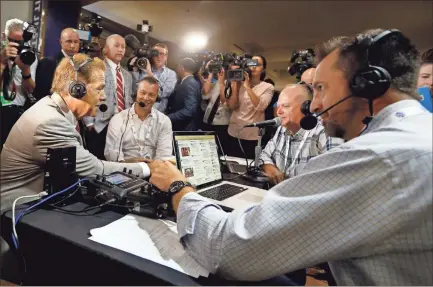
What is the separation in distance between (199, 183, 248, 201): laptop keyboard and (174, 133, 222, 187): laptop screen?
5cm

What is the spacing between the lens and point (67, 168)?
0.87 meters

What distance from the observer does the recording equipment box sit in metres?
0.81

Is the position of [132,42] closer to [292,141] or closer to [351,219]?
[292,141]

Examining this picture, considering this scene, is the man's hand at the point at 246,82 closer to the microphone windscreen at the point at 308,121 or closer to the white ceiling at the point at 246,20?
the white ceiling at the point at 246,20

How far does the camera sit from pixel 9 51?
1.70m

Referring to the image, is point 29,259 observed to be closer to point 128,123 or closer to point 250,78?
point 128,123

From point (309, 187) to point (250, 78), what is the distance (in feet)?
7.19

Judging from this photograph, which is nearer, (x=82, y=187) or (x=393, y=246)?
(x=393, y=246)

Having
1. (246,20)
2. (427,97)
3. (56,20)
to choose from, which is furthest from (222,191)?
(56,20)

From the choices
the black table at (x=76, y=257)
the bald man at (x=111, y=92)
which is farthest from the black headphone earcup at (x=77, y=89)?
the bald man at (x=111, y=92)

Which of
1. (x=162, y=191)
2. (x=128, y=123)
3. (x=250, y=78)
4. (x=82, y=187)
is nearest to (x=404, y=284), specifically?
(x=162, y=191)

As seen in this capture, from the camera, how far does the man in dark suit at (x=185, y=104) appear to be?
252 cm

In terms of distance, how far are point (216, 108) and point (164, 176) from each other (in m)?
1.95

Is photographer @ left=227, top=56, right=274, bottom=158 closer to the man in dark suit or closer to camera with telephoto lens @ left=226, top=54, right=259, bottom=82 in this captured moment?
camera with telephoto lens @ left=226, top=54, right=259, bottom=82
